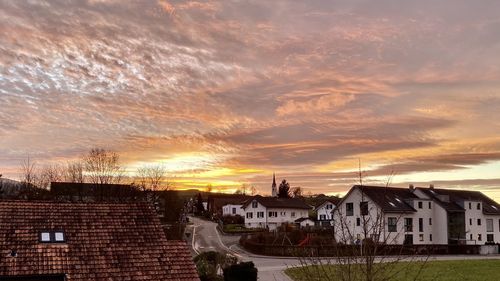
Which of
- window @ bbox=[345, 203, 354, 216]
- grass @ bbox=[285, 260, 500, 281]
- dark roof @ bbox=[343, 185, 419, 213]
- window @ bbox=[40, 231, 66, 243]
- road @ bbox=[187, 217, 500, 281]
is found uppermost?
window @ bbox=[40, 231, 66, 243]

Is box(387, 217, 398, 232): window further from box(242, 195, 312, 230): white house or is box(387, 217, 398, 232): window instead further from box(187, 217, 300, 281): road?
box(242, 195, 312, 230): white house

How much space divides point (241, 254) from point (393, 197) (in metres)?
24.2

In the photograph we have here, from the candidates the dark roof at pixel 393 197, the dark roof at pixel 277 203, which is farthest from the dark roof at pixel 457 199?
the dark roof at pixel 277 203

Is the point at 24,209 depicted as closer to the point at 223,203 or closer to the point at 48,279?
the point at 48,279

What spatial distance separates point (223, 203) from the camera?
136 meters

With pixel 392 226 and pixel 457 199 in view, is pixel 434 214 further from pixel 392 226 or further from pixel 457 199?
pixel 392 226

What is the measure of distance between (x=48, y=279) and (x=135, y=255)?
3773mm

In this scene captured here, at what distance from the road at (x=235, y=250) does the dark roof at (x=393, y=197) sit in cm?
1751

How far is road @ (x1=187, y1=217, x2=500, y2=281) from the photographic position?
41000mm

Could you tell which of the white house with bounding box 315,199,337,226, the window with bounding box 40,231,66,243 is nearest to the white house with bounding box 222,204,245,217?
the white house with bounding box 315,199,337,226

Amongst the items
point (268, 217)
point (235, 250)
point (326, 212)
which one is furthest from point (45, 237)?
point (268, 217)

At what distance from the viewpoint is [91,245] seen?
23.2 metres

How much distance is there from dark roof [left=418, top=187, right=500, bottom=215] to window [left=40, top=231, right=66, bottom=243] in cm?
5872

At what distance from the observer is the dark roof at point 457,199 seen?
71.8m
